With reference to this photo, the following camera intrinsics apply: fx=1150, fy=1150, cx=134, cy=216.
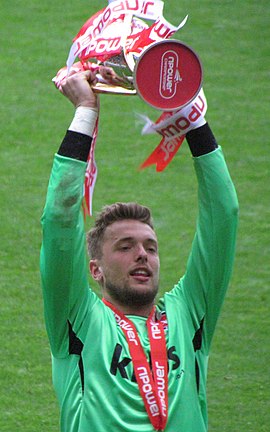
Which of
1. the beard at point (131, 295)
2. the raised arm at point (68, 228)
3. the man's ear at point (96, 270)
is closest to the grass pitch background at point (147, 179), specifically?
the man's ear at point (96, 270)

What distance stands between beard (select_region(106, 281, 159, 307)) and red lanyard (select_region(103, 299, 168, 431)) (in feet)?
0.16

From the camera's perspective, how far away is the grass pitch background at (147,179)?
6.91 m

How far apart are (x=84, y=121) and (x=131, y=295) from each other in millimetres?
607

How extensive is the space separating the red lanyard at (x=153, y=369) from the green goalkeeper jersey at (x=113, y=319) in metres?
0.02

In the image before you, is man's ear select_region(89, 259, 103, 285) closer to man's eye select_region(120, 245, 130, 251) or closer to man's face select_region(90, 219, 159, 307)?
man's face select_region(90, 219, 159, 307)

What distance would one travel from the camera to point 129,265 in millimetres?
3828

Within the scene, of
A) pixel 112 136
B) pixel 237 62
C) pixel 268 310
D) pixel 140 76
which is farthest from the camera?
pixel 237 62

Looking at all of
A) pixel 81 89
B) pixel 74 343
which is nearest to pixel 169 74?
pixel 81 89

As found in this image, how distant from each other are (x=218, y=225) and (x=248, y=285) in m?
4.44

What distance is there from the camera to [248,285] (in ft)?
26.9

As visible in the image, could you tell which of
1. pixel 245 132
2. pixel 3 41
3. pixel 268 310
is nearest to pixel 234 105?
pixel 245 132

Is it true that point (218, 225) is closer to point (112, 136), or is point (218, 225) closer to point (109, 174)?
point (109, 174)

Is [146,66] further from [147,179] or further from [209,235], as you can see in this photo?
[147,179]

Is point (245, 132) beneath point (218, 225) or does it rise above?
beneath
